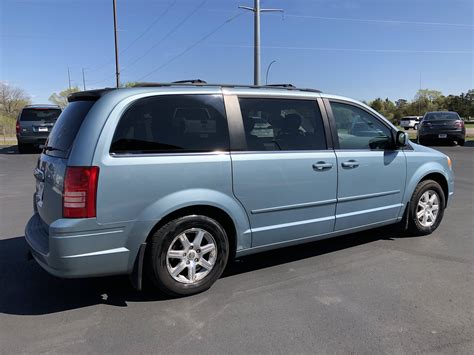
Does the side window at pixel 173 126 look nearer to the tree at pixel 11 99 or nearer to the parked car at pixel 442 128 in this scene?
the parked car at pixel 442 128

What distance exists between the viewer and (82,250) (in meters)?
3.15

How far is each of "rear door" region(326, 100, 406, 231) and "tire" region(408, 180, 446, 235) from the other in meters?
0.30

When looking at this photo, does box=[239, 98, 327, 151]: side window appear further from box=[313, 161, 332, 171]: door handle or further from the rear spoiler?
the rear spoiler

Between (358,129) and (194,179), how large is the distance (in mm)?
2145

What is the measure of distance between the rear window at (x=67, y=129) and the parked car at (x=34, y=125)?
13.0 m

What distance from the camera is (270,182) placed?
3.87m

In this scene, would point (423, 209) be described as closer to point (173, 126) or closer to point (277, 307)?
point (277, 307)

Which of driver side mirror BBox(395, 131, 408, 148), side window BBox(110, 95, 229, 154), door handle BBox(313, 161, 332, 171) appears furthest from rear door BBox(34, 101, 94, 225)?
driver side mirror BBox(395, 131, 408, 148)

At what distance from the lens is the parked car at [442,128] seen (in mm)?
17828

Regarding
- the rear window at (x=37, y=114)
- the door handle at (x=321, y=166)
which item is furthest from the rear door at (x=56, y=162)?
the rear window at (x=37, y=114)

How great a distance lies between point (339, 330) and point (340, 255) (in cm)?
163

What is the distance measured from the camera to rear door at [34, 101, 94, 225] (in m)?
3.23

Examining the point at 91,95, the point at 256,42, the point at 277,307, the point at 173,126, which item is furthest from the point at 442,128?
the point at 91,95

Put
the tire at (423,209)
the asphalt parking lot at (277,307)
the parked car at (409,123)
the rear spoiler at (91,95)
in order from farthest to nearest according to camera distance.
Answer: the parked car at (409,123), the tire at (423,209), the rear spoiler at (91,95), the asphalt parking lot at (277,307)
